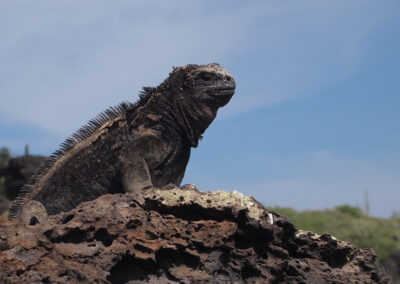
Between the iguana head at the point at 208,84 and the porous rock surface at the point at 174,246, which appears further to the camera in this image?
the iguana head at the point at 208,84

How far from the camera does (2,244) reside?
4.29 m

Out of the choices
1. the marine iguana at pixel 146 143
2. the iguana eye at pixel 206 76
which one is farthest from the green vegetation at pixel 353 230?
the iguana eye at pixel 206 76

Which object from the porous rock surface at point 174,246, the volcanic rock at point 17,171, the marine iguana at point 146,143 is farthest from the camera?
the volcanic rock at point 17,171

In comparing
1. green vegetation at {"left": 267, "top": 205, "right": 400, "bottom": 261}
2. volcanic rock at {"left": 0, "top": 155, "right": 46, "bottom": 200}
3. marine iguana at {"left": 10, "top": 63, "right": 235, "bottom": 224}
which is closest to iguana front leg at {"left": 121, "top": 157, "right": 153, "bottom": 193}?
marine iguana at {"left": 10, "top": 63, "right": 235, "bottom": 224}

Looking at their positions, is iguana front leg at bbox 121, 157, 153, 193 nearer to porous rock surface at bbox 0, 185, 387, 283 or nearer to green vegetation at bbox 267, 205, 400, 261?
porous rock surface at bbox 0, 185, 387, 283

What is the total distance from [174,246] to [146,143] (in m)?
1.28

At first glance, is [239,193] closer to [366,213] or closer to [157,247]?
[157,247]

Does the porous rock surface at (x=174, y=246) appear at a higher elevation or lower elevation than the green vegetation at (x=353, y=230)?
lower

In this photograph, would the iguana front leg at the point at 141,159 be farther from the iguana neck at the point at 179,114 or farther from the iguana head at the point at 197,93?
the iguana head at the point at 197,93

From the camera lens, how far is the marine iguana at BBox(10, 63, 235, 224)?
5.86 metres

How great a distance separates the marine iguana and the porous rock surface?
566 millimetres

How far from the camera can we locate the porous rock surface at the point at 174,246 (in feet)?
14.2

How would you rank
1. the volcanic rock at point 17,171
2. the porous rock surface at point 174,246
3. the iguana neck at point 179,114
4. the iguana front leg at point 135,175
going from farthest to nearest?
the volcanic rock at point 17,171 → the iguana neck at point 179,114 → the iguana front leg at point 135,175 → the porous rock surface at point 174,246

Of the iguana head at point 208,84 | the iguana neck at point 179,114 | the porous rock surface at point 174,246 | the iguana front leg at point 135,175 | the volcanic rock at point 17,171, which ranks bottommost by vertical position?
the porous rock surface at point 174,246
